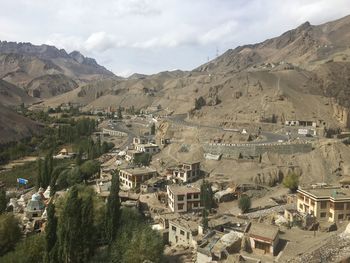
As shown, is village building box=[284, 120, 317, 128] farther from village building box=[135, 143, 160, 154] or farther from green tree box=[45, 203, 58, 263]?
green tree box=[45, 203, 58, 263]

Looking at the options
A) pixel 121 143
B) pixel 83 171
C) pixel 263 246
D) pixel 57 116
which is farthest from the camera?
pixel 57 116

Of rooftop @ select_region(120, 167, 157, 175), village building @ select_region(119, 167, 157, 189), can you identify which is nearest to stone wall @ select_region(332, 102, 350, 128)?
rooftop @ select_region(120, 167, 157, 175)

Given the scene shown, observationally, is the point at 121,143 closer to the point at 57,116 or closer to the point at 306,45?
the point at 57,116

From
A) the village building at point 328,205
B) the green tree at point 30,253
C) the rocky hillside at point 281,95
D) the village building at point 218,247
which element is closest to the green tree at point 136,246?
the village building at point 218,247

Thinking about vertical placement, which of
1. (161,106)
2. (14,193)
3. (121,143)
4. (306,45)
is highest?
(306,45)

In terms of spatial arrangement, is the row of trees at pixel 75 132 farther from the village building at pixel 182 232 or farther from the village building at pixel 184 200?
the village building at pixel 182 232

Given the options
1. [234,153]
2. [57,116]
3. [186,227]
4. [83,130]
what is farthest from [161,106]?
[186,227]

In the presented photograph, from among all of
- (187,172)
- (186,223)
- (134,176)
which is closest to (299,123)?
(187,172)
